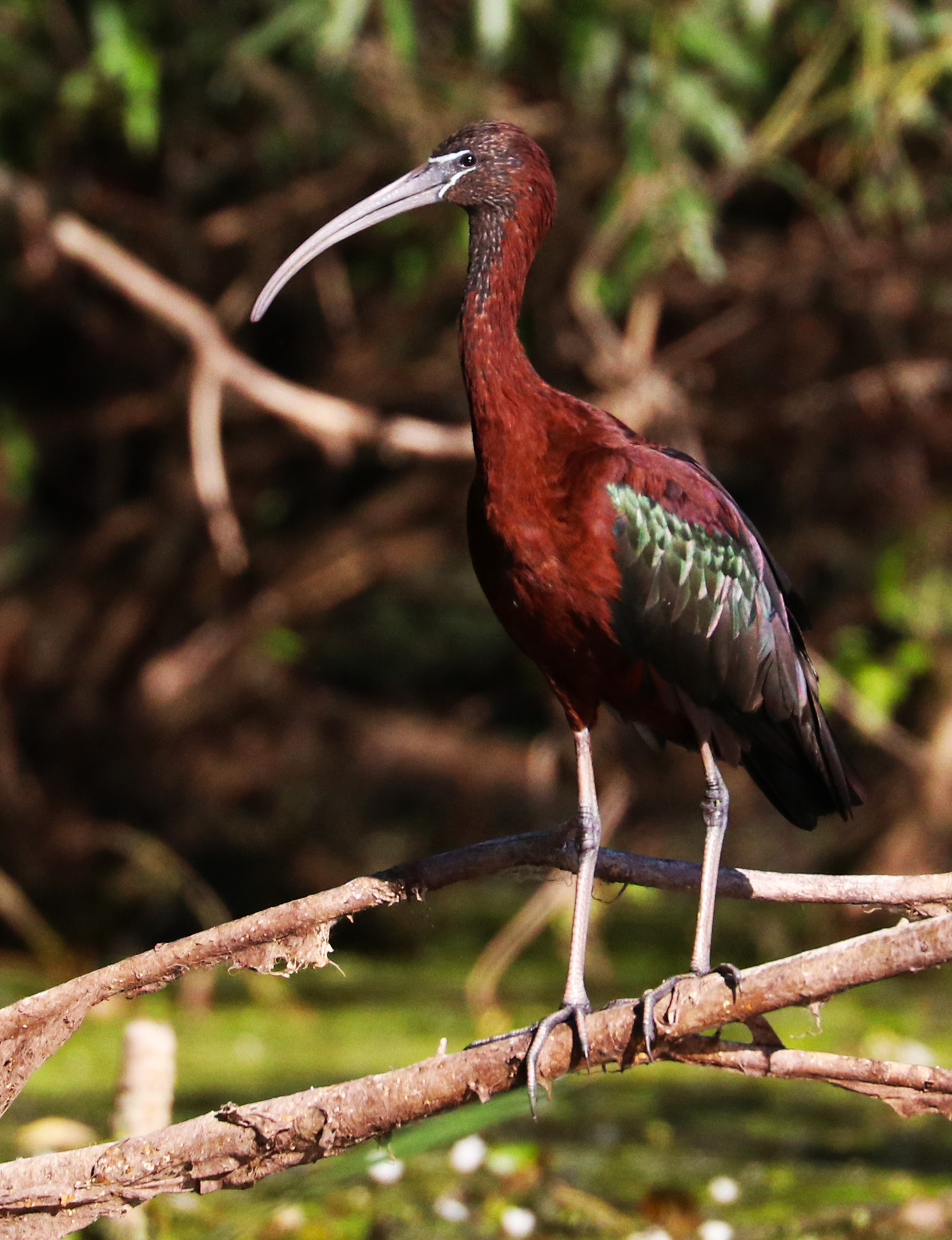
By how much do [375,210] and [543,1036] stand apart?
1.62 m

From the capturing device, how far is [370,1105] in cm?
278

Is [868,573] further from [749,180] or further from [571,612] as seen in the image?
[571,612]

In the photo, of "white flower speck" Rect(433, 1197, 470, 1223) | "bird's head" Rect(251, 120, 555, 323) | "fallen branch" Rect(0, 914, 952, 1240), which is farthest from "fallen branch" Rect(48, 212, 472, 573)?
"fallen branch" Rect(0, 914, 952, 1240)

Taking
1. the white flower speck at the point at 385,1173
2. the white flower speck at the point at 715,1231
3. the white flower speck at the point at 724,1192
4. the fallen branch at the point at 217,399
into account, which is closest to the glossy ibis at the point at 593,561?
the white flower speck at the point at 715,1231

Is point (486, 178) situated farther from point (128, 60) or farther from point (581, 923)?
point (128, 60)

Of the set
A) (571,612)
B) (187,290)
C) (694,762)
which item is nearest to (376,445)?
(187,290)

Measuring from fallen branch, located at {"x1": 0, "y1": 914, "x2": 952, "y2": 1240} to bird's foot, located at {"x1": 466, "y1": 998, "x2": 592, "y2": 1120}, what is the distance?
0.06 feet

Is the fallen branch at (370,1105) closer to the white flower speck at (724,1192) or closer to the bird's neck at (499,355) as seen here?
the bird's neck at (499,355)

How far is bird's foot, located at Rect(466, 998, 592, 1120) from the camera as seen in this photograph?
2.75 meters

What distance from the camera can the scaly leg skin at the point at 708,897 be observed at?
272 cm

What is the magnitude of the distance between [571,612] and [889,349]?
4.62 m

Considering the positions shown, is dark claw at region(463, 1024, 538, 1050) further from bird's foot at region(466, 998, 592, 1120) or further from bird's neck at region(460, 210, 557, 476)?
bird's neck at region(460, 210, 557, 476)

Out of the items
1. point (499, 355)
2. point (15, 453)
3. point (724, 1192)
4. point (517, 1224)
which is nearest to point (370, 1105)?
point (499, 355)

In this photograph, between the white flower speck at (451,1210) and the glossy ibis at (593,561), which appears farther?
the white flower speck at (451,1210)
